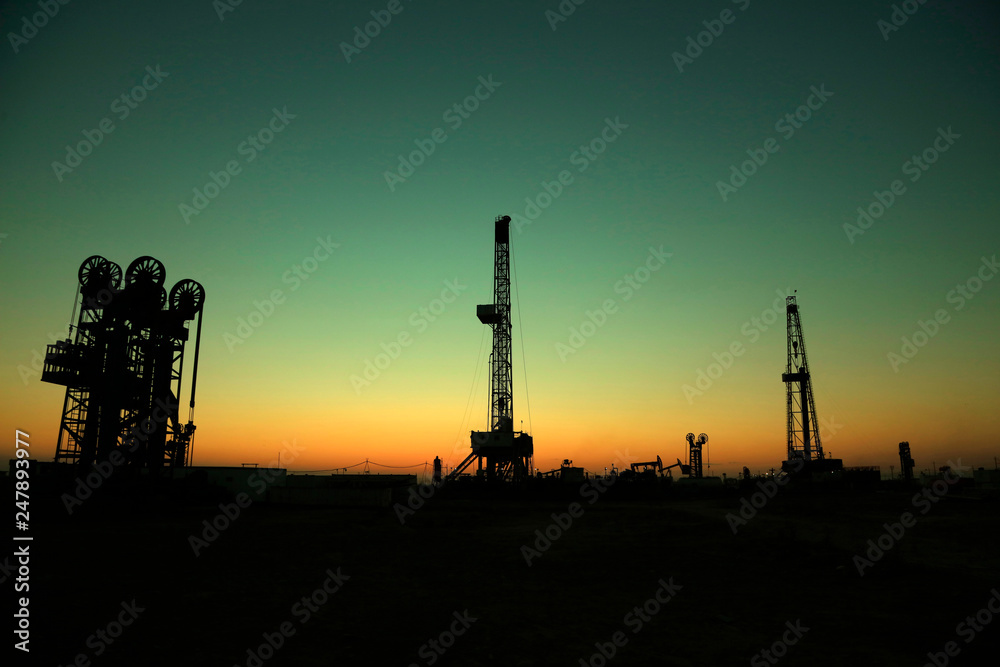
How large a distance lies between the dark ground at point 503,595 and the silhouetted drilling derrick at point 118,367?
64.0 ft

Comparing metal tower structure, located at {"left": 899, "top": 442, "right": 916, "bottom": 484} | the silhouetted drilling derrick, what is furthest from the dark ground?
metal tower structure, located at {"left": 899, "top": 442, "right": 916, "bottom": 484}

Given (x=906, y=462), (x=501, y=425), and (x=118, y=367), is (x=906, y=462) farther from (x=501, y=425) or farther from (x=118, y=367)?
(x=118, y=367)

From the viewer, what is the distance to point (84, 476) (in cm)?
4291

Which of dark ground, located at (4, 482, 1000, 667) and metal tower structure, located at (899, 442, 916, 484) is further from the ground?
metal tower structure, located at (899, 442, 916, 484)

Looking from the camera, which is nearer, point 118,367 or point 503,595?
point 503,595

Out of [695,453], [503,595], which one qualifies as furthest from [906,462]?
[503,595]

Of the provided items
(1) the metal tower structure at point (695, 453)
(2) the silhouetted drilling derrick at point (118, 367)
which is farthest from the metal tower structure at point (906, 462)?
(2) the silhouetted drilling derrick at point (118, 367)

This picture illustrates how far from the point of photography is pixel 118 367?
48.2m

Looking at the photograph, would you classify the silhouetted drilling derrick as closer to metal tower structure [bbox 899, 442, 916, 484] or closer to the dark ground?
the dark ground

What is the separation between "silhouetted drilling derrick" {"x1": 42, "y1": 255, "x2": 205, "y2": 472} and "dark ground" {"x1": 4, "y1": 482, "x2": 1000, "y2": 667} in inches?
768

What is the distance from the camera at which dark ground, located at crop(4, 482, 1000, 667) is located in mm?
12078

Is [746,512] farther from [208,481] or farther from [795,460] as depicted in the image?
[795,460]

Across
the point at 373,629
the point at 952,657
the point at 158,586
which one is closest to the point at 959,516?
the point at 952,657

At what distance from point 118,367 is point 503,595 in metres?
45.0
